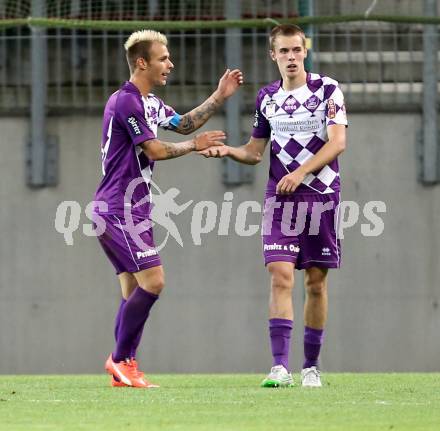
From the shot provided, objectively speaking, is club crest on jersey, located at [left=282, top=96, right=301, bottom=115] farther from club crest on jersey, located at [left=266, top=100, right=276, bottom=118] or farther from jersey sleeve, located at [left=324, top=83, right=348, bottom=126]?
jersey sleeve, located at [left=324, top=83, right=348, bottom=126]

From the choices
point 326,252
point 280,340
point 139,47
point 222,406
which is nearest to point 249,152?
point 326,252

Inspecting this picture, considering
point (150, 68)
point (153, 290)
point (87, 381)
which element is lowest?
point (87, 381)

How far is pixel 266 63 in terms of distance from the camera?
12211 mm

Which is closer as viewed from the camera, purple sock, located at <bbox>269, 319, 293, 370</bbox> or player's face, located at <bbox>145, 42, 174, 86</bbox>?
purple sock, located at <bbox>269, 319, 293, 370</bbox>

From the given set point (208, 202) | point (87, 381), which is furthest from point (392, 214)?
point (87, 381)

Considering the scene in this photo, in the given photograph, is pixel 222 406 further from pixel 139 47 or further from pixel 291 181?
pixel 139 47

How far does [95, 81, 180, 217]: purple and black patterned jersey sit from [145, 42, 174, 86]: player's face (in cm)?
14

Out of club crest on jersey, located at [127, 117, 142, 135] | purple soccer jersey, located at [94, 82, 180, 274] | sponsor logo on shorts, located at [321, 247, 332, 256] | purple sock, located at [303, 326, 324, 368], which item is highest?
club crest on jersey, located at [127, 117, 142, 135]

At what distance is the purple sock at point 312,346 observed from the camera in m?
8.45

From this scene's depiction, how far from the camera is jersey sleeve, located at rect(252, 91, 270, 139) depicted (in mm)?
8664

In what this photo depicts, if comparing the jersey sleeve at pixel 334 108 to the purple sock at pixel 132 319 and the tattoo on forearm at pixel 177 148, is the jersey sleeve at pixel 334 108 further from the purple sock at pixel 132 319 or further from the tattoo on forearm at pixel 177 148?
the purple sock at pixel 132 319

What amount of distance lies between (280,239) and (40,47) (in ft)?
14.7

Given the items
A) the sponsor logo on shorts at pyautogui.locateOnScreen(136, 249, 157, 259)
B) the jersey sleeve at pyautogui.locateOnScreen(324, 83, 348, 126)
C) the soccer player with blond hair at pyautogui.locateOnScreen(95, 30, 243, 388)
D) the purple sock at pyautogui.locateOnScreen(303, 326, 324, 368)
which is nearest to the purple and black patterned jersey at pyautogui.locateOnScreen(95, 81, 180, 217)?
the soccer player with blond hair at pyautogui.locateOnScreen(95, 30, 243, 388)

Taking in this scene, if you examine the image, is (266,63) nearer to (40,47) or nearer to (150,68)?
(40,47)
